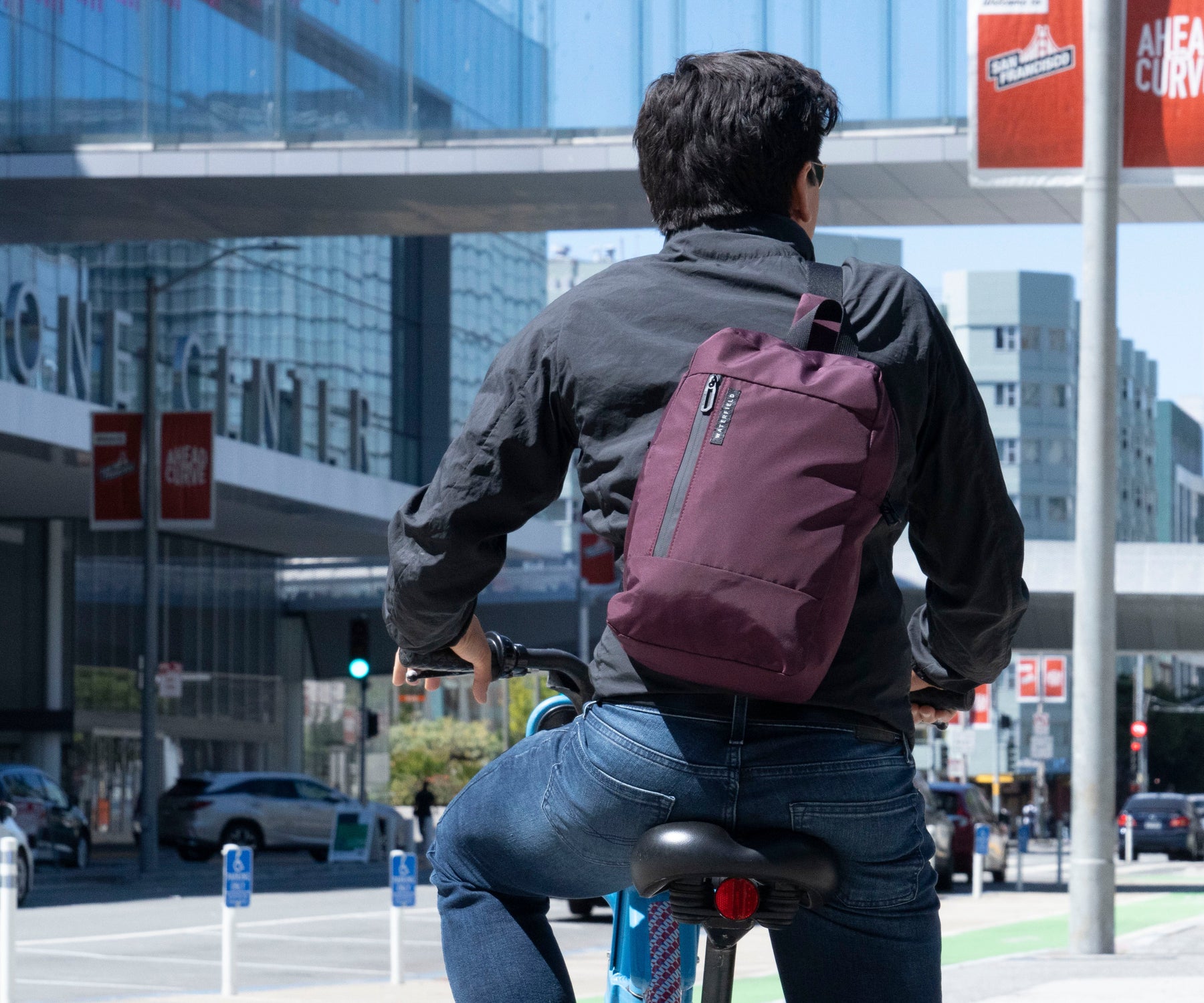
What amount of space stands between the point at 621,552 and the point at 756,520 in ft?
0.88

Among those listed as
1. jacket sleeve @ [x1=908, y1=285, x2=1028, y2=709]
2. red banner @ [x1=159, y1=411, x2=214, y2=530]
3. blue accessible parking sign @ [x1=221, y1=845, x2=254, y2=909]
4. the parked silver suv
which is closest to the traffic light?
red banner @ [x1=159, y1=411, x2=214, y2=530]

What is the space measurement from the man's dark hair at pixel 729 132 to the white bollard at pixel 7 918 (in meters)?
7.81

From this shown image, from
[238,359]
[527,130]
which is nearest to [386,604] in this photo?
[527,130]

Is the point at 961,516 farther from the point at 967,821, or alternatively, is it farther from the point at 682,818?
the point at 967,821

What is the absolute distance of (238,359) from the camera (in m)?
45.8

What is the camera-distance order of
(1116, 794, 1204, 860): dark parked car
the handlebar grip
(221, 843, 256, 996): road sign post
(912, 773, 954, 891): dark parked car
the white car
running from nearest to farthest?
the handlebar grip, (221, 843, 256, 996): road sign post, the white car, (912, 773, 954, 891): dark parked car, (1116, 794, 1204, 860): dark parked car

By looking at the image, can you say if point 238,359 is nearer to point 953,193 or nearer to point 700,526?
point 953,193

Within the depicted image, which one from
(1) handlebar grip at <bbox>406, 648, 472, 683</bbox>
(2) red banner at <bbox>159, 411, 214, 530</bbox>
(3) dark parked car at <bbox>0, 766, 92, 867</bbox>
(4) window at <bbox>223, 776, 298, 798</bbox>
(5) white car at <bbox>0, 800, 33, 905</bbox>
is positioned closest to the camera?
(1) handlebar grip at <bbox>406, 648, 472, 683</bbox>

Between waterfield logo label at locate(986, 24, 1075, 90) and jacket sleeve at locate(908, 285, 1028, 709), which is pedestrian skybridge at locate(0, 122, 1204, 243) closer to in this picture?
waterfield logo label at locate(986, 24, 1075, 90)

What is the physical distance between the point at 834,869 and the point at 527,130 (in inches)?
907

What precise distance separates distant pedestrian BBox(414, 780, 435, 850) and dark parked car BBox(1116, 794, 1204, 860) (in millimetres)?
15890

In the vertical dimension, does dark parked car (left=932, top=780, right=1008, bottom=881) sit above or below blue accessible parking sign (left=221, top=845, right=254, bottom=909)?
below

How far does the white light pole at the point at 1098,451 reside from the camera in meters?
12.7

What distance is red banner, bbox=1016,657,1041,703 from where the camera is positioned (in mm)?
36406
